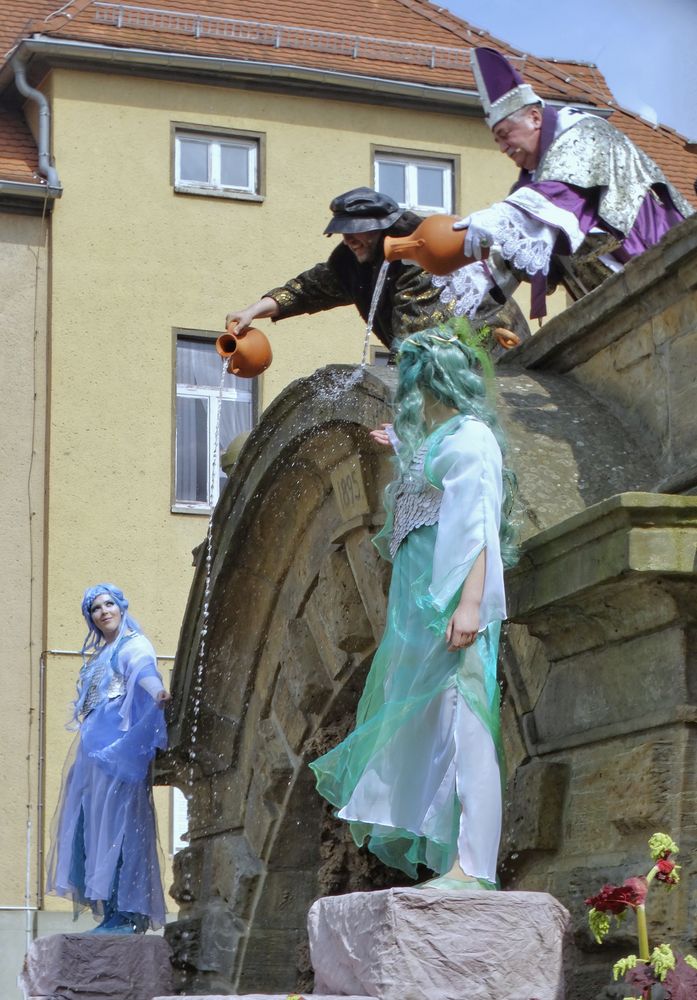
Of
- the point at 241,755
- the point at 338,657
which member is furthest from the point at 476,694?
the point at 241,755

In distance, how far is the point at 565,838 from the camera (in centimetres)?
516

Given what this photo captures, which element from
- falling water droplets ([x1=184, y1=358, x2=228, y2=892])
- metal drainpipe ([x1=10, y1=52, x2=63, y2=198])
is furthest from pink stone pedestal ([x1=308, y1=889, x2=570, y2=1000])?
metal drainpipe ([x1=10, y1=52, x2=63, y2=198])

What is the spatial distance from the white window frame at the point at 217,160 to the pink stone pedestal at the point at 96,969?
11168mm

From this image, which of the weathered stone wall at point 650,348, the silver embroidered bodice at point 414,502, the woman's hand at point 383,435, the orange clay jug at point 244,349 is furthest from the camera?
the orange clay jug at point 244,349

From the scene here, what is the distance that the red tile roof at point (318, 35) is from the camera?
17828 mm

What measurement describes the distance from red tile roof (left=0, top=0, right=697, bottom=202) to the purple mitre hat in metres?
11.3

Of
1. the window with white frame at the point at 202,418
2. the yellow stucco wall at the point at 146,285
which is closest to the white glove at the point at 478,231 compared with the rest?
the yellow stucco wall at the point at 146,285

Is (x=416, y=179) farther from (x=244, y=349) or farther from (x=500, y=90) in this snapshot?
(x=500, y=90)

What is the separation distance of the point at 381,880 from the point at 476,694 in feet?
8.50

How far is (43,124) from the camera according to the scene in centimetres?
1744

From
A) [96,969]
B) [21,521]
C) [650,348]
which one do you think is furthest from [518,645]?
[21,521]

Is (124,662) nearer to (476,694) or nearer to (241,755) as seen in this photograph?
(241,755)

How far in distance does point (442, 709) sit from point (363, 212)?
286 centimetres

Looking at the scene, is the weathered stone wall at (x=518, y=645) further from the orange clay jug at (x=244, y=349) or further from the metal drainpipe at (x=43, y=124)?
the metal drainpipe at (x=43, y=124)
